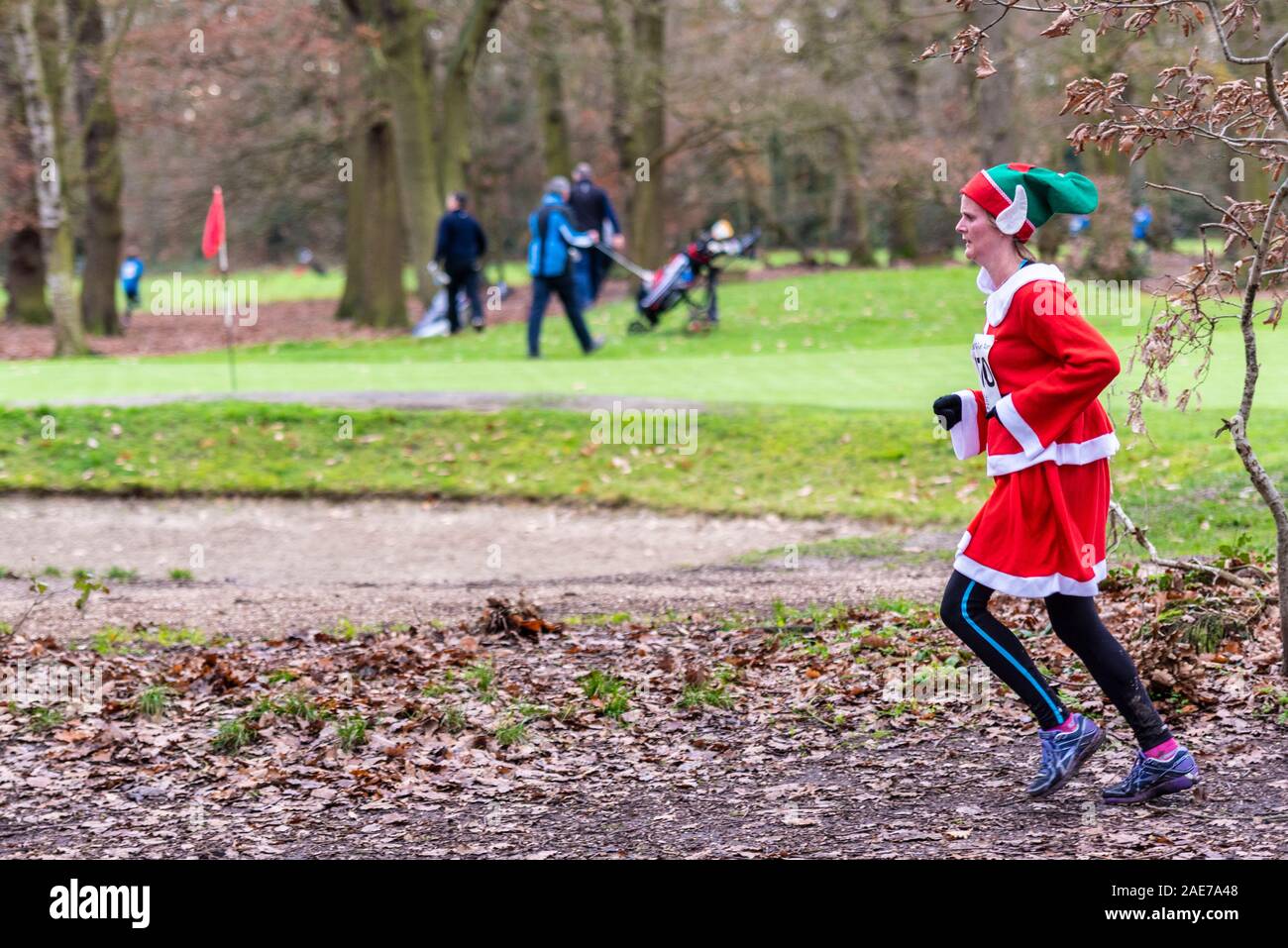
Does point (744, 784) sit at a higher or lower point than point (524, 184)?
lower

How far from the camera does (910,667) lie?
7027 mm

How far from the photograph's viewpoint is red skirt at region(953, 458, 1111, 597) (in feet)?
16.3

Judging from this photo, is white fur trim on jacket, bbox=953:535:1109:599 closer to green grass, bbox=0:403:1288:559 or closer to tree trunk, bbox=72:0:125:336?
green grass, bbox=0:403:1288:559

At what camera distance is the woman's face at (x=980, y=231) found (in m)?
5.17

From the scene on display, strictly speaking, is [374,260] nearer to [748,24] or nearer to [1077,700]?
[748,24]

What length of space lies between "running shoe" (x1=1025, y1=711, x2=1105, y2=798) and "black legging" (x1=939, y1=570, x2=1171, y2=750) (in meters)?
0.06

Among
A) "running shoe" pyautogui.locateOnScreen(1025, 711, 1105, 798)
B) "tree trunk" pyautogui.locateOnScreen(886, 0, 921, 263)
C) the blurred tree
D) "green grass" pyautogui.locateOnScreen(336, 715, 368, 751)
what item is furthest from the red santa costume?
the blurred tree

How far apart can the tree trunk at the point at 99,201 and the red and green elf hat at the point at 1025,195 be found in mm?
26258

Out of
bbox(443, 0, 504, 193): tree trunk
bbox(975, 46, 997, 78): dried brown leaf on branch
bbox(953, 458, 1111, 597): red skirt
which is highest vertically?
bbox(443, 0, 504, 193): tree trunk

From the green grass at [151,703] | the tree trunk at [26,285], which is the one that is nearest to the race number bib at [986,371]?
the green grass at [151,703]

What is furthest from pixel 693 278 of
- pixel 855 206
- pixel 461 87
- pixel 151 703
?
pixel 855 206

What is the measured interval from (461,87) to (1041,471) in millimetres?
25159
